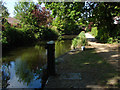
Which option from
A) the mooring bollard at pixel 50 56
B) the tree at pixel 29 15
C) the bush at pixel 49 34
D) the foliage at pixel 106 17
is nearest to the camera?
the mooring bollard at pixel 50 56

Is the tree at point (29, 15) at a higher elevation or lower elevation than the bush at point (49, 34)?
higher

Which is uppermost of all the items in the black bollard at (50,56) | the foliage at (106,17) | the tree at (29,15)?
the tree at (29,15)

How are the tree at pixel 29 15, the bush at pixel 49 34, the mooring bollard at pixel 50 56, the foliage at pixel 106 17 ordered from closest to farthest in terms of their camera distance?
the mooring bollard at pixel 50 56 → the foliage at pixel 106 17 → the tree at pixel 29 15 → the bush at pixel 49 34

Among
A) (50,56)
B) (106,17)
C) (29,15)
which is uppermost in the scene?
(29,15)

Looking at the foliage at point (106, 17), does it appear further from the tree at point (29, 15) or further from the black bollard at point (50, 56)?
the tree at point (29, 15)

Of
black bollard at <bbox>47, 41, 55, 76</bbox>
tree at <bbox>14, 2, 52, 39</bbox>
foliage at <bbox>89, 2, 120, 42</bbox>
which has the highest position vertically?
tree at <bbox>14, 2, 52, 39</bbox>

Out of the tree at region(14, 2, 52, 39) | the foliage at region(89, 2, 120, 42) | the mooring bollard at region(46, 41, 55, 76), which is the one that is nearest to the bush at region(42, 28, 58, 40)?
the tree at region(14, 2, 52, 39)

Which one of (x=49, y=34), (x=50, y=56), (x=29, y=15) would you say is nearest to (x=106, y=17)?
(x=50, y=56)

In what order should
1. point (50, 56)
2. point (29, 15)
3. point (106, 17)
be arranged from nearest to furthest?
1. point (50, 56)
2. point (106, 17)
3. point (29, 15)

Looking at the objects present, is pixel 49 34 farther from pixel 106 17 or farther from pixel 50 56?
pixel 50 56

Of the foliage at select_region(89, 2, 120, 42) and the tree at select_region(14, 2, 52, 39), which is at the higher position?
the tree at select_region(14, 2, 52, 39)

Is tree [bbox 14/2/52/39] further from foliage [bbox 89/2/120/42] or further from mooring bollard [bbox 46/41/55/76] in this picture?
mooring bollard [bbox 46/41/55/76]

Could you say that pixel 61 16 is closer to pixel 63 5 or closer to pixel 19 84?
pixel 63 5

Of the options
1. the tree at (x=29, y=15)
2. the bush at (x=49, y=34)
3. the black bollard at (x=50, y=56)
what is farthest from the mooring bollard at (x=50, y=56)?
the bush at (x=49, y=34)
